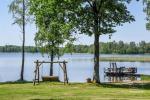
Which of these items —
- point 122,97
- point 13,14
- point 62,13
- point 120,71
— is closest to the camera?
point 122,97

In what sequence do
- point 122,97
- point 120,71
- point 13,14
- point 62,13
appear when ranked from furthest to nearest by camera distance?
point 120,71
point 13,14
point 62,13
point 122,97

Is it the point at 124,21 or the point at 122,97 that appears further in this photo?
the point at 124,21

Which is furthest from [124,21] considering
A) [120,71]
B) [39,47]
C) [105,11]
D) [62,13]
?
[120,71]

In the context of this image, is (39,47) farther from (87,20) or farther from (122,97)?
(122,97)

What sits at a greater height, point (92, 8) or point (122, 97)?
point (92, 8)

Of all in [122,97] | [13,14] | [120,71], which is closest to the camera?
[122,97]

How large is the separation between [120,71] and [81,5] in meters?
28.3

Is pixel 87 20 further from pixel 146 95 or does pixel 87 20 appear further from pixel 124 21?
pixel 146 95

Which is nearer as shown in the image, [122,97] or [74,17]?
[122,97]

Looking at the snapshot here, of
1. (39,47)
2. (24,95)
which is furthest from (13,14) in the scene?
(24,95)

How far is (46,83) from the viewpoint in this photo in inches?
1646

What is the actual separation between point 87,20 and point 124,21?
10.3 ft

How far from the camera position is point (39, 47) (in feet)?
185

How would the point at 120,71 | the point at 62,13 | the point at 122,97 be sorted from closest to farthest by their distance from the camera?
the point at 122,97
the point at 62,13
the point at 120,71
